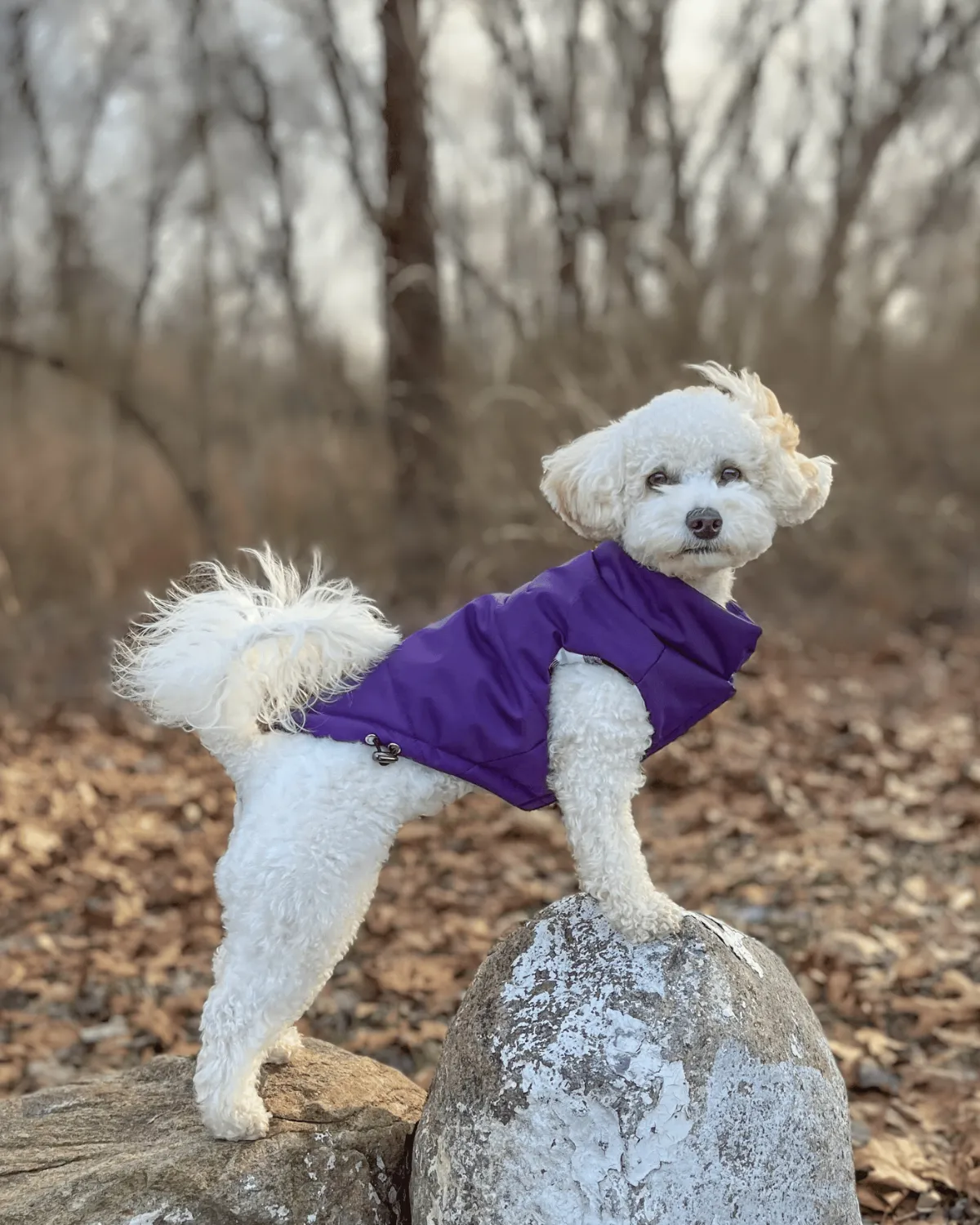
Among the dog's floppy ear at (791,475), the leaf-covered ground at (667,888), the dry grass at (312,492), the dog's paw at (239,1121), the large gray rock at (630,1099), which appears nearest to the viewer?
the large gray rock at (630,1099)

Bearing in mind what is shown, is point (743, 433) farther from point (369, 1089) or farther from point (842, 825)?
point (842, 825)

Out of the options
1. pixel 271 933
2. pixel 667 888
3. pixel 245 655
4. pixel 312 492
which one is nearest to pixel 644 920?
pixel 271 933

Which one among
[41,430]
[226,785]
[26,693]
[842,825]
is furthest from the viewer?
[41,430]

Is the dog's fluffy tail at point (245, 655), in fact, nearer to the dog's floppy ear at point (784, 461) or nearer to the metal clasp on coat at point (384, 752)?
the metal clasp on coat at point (384, 752)

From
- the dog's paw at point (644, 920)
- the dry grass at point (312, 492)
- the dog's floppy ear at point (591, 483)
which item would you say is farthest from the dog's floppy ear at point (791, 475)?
the dry grass at point (312, 492)

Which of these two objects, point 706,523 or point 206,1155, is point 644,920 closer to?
point 706,523

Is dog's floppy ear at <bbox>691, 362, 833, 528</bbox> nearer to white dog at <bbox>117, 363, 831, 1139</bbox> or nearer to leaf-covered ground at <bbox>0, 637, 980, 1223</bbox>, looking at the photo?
white dog at <bbox>117, 363, 831, 1139</bbox>

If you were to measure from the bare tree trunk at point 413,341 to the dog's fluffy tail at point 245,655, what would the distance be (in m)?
6.61

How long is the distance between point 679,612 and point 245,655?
1111mm

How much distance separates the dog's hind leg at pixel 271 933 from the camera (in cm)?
272

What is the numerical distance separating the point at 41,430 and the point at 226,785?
4.77 meters

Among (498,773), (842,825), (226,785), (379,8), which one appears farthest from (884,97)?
(498,773)

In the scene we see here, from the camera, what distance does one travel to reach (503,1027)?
274cm

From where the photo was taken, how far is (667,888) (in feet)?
19.8
